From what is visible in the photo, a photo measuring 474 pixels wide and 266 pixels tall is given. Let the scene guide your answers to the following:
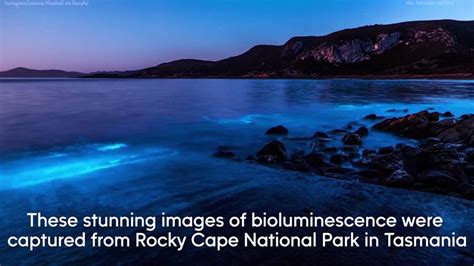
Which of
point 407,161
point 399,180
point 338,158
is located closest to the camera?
point 399,180

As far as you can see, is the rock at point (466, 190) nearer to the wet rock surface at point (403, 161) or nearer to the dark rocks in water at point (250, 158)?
the wet rock surface at point (403, 161)

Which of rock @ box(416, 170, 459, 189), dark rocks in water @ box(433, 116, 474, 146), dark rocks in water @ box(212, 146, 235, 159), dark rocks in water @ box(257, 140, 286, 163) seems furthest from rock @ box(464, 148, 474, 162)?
dark rocks in water @ box(212, 146, 235, 159)

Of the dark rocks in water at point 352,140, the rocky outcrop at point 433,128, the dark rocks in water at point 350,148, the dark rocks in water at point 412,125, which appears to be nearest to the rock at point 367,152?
the dark rocks in water at point 350,148

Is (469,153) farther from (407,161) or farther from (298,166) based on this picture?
(298,166)

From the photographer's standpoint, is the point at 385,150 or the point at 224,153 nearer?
the point at 385,150

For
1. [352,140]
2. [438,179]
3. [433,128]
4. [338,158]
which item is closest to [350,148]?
[352,140]

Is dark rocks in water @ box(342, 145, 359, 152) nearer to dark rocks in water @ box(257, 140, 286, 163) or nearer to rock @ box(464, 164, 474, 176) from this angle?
dark rocks in water @ box(257, 140, 286, 163)

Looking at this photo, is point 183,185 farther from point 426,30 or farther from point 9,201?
point 426,30
